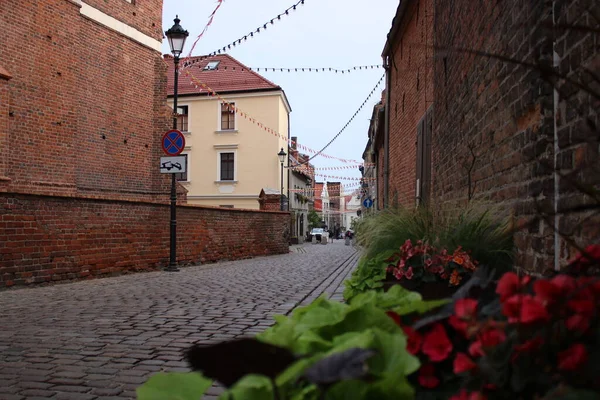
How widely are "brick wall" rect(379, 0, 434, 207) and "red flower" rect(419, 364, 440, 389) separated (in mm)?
7101

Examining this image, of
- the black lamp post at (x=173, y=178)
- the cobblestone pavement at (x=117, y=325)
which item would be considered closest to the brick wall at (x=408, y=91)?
the cobblestone pavement at (x=117, y=325)

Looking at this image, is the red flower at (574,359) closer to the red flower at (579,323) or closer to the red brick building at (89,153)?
the red flower at (579,323)

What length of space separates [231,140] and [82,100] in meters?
18.8

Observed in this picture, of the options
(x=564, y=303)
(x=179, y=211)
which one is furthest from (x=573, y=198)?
(x=179, y=211)

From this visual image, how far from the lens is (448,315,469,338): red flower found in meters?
1.09

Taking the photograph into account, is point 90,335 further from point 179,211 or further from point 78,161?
point 78,161

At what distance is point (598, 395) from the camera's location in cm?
79

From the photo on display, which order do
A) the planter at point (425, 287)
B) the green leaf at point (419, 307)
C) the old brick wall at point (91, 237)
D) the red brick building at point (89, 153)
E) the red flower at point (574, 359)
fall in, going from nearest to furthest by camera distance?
1. the red flower at point (574, 359)
2. the green leaf at point (419, 307)
3. the planter at point (425, 287)
4. the old brick wall at point (91, 237)
5. the red brick building at point (89, 153)

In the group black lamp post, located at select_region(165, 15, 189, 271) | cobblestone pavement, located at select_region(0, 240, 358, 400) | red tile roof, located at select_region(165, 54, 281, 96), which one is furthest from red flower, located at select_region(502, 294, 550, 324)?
red tile roof, located at select_region(165, 54, 281, 96)

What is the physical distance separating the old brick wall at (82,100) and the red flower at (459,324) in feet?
37.4

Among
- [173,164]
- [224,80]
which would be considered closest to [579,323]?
A: [173,164]

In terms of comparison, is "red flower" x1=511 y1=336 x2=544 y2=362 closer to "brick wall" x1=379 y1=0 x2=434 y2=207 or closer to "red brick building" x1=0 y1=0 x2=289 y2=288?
"brick wall" x1=379 y1=0 x2=434 y2=207

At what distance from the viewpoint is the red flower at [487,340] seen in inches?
39.6

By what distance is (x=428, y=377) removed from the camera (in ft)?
3.70
